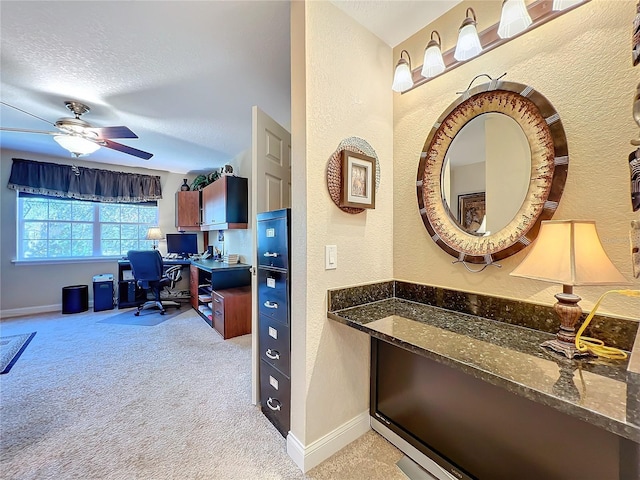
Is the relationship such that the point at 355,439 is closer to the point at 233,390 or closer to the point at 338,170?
the point at 233,390

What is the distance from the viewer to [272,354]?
1.68m

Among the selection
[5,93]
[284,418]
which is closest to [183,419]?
[284,418]

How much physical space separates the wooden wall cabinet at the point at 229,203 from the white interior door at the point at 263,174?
Result: 6.30ft

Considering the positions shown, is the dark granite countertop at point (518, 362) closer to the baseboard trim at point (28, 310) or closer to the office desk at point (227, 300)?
the office desk at point (227, 300)

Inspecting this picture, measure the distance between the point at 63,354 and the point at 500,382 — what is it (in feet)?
12.4

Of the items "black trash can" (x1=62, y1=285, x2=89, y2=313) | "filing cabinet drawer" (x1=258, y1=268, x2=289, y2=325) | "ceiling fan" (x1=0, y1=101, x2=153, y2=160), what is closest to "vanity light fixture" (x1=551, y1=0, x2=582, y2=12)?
"filing cabinet drawer" (x1=258, y1=268, x2=289, y2=325)

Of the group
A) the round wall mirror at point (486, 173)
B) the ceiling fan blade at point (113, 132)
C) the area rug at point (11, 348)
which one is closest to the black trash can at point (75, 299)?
the area rug at point (11, 348)

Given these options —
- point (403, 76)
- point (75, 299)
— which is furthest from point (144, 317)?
point (403, 76)

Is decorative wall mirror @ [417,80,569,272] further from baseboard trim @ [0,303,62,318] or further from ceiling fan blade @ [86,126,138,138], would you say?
baseboard trim @ [0,303,62,318]

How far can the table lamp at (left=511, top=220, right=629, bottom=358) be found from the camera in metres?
0.81

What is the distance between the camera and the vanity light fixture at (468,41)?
46.7 inches

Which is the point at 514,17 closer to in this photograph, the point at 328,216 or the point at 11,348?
the point at 328,216

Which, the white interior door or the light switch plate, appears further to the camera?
the white interior door

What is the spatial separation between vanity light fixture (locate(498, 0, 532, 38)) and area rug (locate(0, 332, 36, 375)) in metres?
4.32
